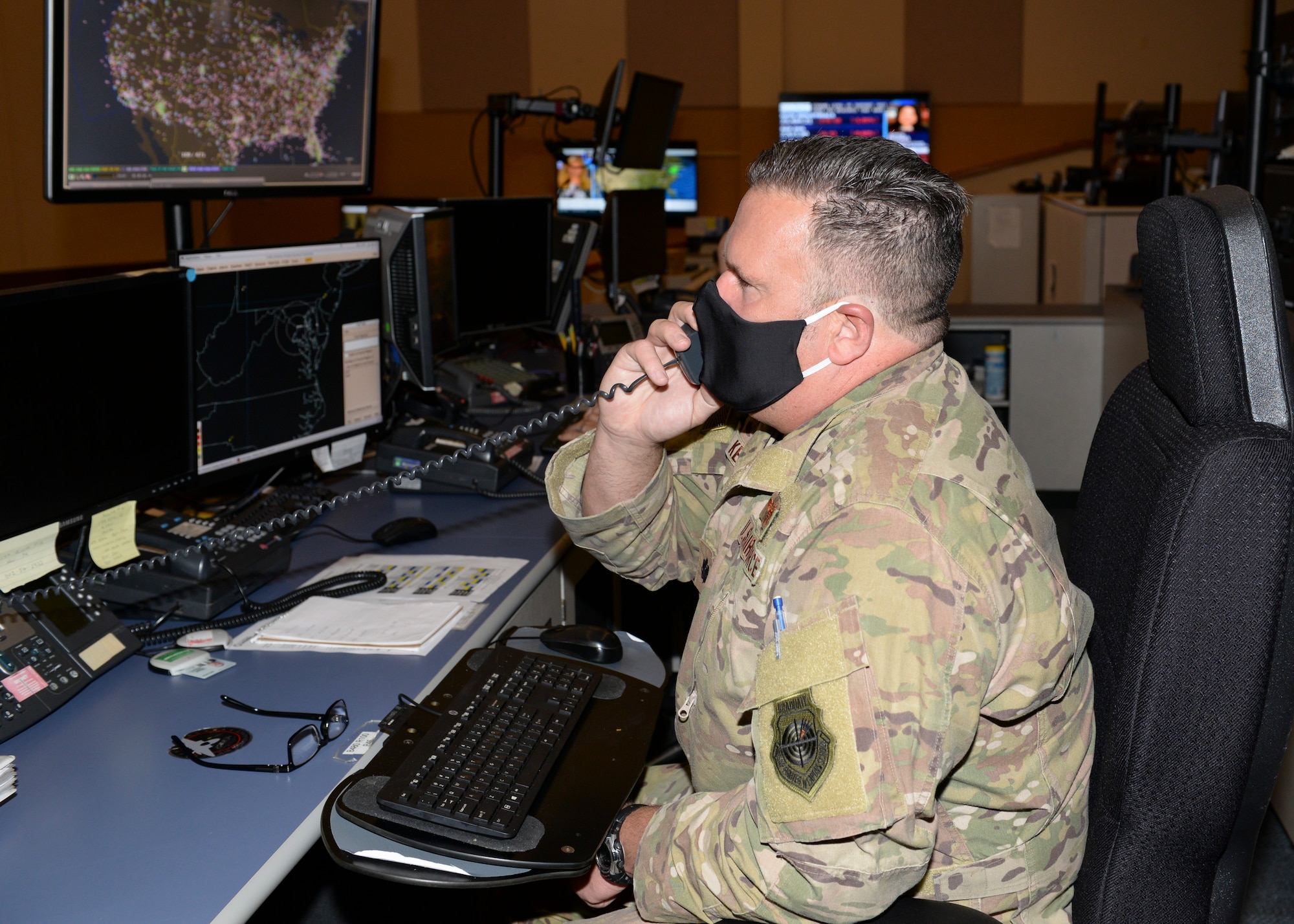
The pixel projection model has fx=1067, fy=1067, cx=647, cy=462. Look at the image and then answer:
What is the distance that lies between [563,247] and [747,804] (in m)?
2.51

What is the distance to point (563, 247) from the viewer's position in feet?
10.8

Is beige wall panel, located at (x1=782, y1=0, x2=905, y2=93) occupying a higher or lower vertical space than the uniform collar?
higher

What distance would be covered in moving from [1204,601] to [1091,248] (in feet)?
13.4

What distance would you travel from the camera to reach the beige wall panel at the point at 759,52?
705 centimetres

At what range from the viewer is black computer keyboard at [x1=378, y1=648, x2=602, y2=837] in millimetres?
1053

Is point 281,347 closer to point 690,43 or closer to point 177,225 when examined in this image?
point 177,225

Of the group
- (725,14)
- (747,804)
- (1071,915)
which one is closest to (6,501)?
(747,804)

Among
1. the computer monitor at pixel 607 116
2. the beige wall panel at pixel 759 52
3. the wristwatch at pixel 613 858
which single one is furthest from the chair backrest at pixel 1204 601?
the beige wall panel at pixel 759 52

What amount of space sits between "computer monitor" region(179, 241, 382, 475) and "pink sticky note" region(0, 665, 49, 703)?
0.50 metres

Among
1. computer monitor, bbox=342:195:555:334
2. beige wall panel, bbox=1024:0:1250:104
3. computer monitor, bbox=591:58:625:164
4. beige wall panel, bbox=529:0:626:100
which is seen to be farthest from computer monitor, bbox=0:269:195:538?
beige wall panel, bbox=1024:0:1250:104

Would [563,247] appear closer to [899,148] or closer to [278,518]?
[278,518]

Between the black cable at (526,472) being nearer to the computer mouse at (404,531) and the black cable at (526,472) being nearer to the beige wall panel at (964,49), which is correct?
the computer mouse at (404,531)

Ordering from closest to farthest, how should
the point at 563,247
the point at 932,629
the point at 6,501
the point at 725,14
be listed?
1. the point at 932,629
2. the point at 6,501
3. the point at 563,247
4. the point at 725,14

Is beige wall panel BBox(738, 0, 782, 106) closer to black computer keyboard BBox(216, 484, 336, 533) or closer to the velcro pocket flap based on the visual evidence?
black computer keyboard BBox(216, 484, 336, 533)
